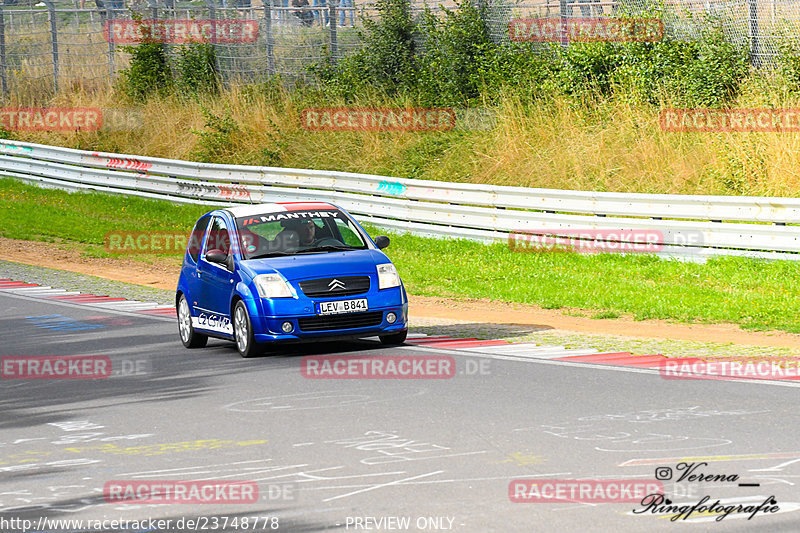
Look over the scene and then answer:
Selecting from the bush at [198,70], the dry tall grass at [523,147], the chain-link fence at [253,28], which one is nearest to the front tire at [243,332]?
the dry tall grass at [523,147]

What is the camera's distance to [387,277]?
1332 cm

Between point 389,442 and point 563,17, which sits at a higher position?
point 563,17

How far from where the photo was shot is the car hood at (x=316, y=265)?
13055 millimetres

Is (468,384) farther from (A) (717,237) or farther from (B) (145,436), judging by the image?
(A) (717,237)

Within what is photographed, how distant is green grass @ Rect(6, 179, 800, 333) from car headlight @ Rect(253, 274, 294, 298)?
16.1ft

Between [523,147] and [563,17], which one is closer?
[523,147]

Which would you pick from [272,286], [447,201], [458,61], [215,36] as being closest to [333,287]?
[272,286]

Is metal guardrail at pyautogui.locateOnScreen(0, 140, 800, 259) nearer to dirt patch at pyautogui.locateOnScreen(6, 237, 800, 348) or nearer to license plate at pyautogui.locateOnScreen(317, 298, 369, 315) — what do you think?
dirt patch at pyautogui.locateOnScreen(6, 237, 800, 348)

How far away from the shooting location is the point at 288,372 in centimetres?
1227

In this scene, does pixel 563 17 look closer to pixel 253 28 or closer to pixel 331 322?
pixel 253 28

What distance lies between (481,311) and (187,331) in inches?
179

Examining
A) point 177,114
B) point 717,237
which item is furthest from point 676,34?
point 177,114

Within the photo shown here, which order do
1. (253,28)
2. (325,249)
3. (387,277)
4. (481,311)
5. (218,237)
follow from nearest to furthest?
(387,277)
(325,249)
(218,237)
(481,311)
(253,28)

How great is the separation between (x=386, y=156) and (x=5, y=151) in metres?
12.3
